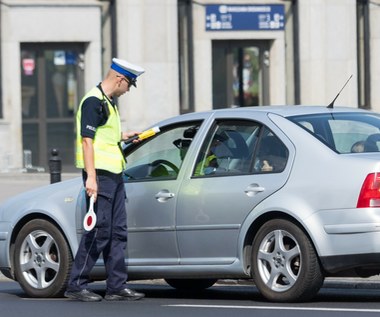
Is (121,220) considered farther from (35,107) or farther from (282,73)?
(282,73)

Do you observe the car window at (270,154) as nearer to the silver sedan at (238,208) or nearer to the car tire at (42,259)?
the silver sedan at (238,208)

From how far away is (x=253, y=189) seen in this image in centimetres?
1030

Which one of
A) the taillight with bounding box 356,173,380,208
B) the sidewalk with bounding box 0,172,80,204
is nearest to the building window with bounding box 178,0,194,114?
the sidewalk with bounding box 0,172,80,204

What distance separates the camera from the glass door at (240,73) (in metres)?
30.0

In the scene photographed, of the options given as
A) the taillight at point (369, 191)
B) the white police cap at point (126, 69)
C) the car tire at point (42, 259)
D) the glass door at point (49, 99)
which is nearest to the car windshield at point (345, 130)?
the taillight at point (369, 191)

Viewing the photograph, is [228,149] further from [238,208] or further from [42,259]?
[42,259]

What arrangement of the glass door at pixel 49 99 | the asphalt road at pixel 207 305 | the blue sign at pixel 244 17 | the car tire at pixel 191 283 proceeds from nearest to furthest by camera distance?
the asphalt road at pixel 207 305
the car tire at pixel 191 283
the glass door at pixel 49 99
the blue sign at pixel 244 17

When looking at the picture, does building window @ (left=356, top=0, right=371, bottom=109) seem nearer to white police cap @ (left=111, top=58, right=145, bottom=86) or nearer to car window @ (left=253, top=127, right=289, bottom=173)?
white police cap @ (left=111, top=58, right=145, bottom=86)

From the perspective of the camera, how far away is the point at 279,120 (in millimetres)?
10570

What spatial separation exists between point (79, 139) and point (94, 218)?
587 millimetres

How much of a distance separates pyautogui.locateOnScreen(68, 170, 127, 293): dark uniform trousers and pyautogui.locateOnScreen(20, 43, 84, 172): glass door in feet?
56.9

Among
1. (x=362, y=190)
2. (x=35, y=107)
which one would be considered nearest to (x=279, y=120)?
(x=362, y=190)

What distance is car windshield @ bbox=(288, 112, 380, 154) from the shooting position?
10305mm

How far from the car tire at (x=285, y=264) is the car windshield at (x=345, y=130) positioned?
2.23 ft
